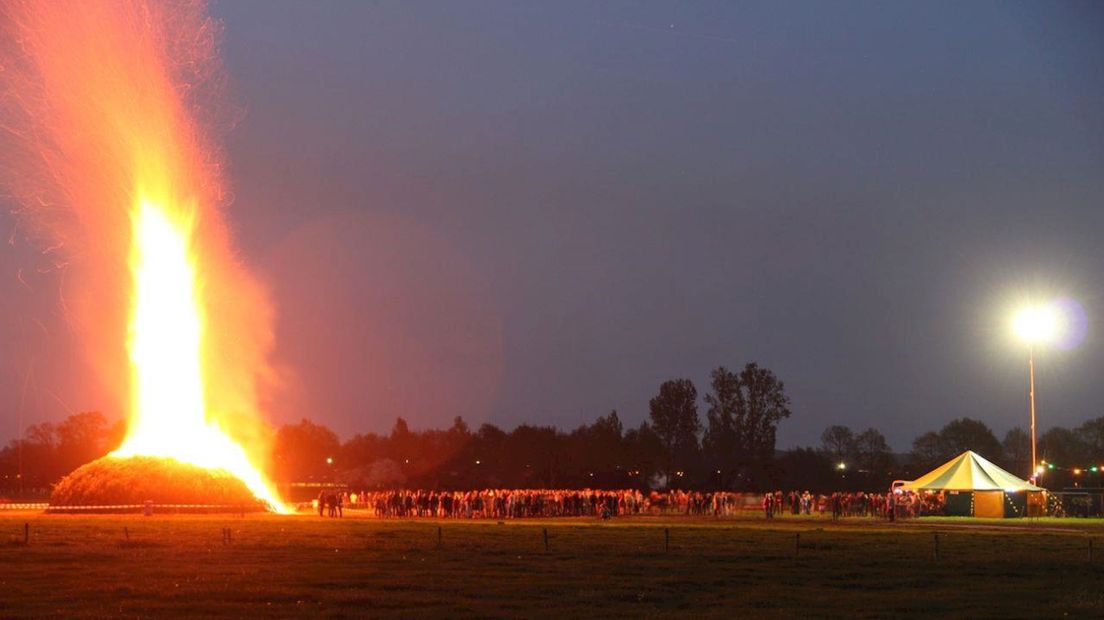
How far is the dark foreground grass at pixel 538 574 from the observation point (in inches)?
1072

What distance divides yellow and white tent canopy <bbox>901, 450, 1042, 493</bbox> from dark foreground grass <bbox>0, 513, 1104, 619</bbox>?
25687 mm

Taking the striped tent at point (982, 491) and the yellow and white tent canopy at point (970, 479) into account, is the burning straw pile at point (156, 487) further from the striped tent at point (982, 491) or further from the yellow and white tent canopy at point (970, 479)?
the striped tent at point (982, 491)

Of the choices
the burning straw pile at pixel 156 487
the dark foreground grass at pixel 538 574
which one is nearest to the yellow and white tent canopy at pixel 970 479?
the dark foreground grass at pixel 538 574

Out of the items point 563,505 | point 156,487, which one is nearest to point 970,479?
point 563,505

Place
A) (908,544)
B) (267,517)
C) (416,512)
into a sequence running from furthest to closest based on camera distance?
(416,512) → (267,517) → (908,544)

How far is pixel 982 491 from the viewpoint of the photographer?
8038 centimetres

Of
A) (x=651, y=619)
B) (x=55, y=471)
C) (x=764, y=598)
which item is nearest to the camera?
(x=651, y=619)

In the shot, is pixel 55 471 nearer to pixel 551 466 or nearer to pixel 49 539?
pixel 551 466

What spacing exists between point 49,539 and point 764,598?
100ft

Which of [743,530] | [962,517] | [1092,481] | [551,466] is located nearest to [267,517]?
[743,530]

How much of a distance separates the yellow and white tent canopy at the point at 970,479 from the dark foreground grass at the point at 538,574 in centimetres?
2569

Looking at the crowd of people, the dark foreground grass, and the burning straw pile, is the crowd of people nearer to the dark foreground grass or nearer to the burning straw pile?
the burning straw pile

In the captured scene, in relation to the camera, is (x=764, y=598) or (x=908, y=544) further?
(x=908, y=544)

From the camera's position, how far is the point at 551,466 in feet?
496
